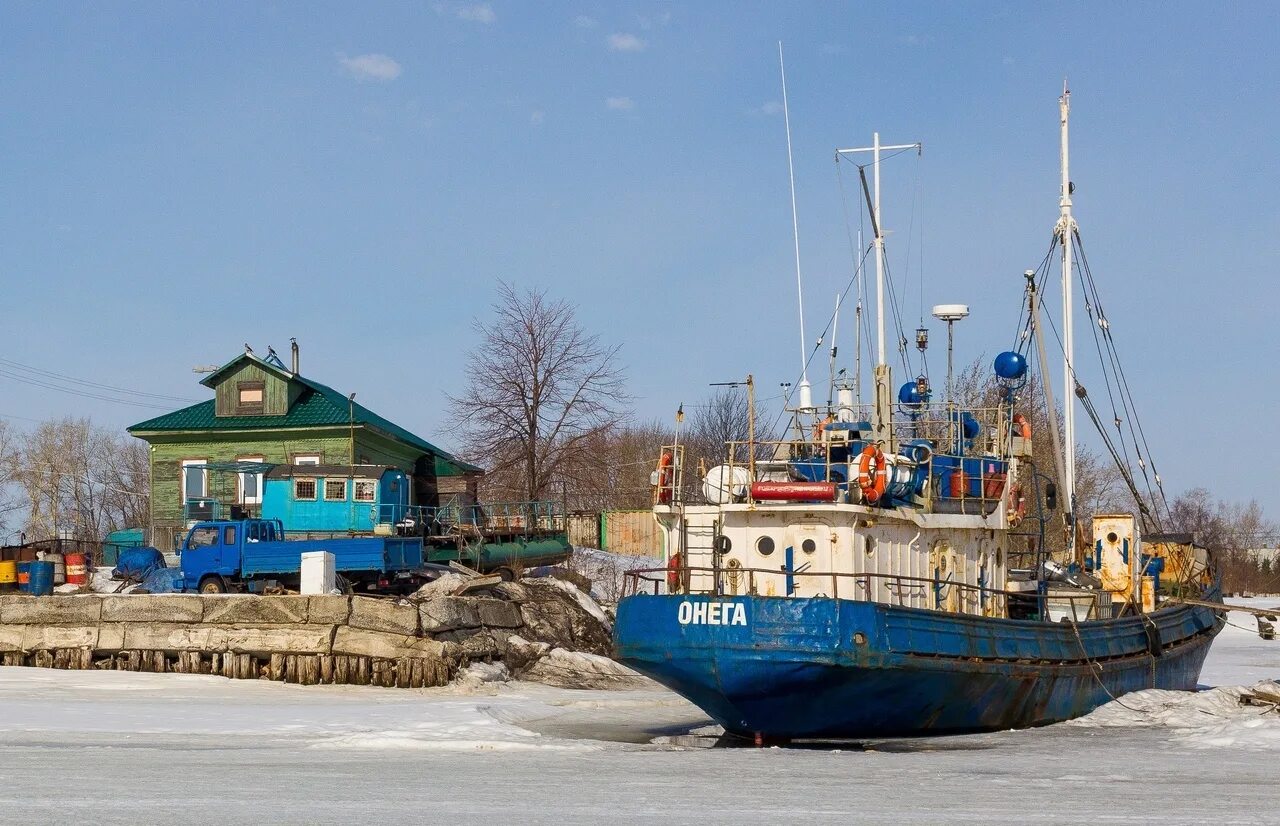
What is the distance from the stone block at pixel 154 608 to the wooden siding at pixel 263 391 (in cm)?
1732

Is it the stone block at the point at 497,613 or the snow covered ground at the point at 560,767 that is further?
the stone block at the point at 497,613

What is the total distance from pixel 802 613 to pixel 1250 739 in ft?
20.2

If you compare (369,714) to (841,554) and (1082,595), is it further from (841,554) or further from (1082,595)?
(1082,595)

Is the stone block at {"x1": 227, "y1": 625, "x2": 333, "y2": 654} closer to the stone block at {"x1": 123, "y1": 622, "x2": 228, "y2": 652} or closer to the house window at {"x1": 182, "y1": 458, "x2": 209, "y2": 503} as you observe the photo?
the stone block at {"x1": 123, "y1": 622, "x2": 228, "y2": 652}

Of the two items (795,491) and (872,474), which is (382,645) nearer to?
(795,491)

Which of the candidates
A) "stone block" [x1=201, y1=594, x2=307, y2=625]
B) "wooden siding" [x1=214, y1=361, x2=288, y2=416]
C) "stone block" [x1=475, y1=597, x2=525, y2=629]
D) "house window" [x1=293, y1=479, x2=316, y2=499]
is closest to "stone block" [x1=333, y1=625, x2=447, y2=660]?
"stone block" [x1=201, y1=594, x2=307, y2=625]

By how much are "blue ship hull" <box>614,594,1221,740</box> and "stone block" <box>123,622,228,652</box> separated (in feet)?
40.1

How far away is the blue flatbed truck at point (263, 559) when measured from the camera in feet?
109

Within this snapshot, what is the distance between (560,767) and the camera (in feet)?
51.8

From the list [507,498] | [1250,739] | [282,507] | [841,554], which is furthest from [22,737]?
[507,498]

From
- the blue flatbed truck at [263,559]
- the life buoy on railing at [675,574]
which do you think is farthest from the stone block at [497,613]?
the life buoy on railing at [675,574]

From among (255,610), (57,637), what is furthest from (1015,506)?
(57,637)

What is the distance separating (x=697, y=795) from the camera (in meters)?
13.6

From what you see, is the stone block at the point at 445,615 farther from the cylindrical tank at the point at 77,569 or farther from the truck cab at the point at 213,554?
the cylindrical tank at the point at 77,569
